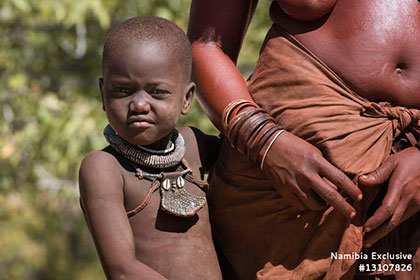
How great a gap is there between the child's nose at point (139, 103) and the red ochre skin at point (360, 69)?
0.80ft

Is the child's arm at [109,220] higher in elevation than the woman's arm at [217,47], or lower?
lower

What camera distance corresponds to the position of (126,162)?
2.56m

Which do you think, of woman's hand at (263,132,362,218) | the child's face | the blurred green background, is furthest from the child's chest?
the blurred green background

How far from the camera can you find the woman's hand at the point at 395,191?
2.51m

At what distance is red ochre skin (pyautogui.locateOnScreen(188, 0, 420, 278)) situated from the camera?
99.0 inches

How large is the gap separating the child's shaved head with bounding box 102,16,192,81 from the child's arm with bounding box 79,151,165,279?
256mm

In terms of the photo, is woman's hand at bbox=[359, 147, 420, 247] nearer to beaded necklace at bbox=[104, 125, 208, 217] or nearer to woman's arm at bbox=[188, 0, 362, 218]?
woman's arm at bbox=[188, 0, 362, 218]

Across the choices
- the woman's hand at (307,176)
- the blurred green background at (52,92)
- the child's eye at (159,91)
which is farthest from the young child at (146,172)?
the blurred green background at (52,92)

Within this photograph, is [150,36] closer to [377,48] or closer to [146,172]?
[146,172]

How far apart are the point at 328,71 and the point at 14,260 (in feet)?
18.8

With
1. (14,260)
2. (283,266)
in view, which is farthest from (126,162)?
(14,260)

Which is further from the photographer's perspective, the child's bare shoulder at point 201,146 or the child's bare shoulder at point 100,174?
the child's bare shoulder at point 201,146

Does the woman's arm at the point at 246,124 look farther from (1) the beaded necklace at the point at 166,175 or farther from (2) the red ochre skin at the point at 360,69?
(1) the beaded necklace at the point at 166,175

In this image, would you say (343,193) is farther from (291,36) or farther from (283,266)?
(291,36)
